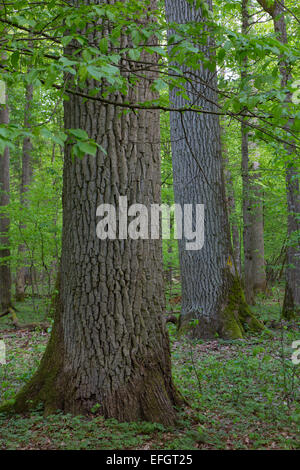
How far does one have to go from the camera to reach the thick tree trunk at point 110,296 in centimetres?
361

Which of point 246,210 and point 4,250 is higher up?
point 246,210

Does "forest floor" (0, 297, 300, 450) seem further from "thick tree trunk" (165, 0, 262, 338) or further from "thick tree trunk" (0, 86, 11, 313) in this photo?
"thick tree trunk" (0, 86, 11, 313)

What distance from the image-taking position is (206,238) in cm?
763

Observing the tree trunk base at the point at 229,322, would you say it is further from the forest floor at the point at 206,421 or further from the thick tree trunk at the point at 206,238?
the forest floor at the point at 206,421

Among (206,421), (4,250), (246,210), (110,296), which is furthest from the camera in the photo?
(4,250)

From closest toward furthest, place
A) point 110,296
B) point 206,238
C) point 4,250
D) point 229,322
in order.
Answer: point 110,296, point 229,322, point 206,238, point 4,250

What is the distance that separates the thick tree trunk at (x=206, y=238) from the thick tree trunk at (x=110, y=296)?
12.3 ft

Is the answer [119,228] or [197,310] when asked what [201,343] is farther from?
[119,228]

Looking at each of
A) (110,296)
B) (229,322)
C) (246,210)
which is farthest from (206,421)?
(246,210)

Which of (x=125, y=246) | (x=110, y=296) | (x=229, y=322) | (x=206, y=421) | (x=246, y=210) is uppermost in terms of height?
(x=246, y=210)

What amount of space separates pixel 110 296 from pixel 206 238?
427cm

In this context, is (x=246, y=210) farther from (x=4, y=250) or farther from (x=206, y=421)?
(x=206, y=421)

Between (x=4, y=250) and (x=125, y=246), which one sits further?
(x=4, y=250)
